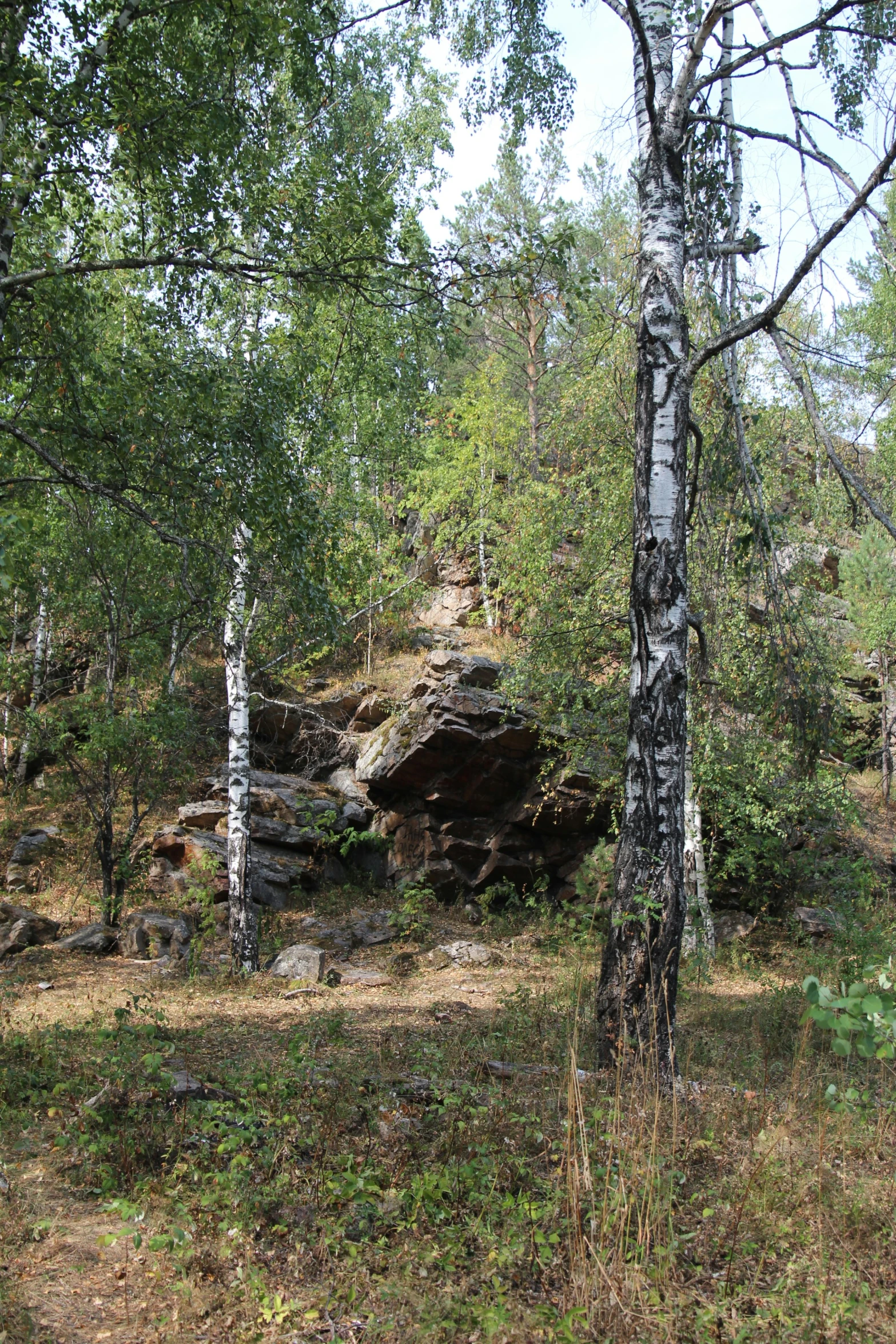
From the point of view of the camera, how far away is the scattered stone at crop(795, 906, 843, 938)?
12.3m

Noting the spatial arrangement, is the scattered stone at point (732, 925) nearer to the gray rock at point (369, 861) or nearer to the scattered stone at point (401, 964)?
the scattered stone at point (401, 964)

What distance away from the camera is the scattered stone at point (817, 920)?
12320 millimetres

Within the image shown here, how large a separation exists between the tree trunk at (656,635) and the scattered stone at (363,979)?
5408 mm

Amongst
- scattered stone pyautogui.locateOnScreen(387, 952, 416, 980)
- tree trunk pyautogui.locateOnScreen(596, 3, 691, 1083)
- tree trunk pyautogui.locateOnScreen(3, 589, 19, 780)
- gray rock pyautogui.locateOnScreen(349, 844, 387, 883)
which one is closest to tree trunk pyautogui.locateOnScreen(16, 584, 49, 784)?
tree trunk pyautogui.locateOnScreen(3, 589, 19, 780)

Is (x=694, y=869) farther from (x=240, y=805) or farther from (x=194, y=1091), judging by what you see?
(x=194, y=1091)

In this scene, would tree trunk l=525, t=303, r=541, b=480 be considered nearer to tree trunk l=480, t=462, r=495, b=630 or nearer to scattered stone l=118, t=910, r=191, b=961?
tree trunk l=480, t=462, r=495, b=630

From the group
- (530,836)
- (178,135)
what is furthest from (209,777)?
(178,135)

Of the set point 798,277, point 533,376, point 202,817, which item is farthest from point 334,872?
point 533,376

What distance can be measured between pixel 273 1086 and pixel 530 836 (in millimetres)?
9905

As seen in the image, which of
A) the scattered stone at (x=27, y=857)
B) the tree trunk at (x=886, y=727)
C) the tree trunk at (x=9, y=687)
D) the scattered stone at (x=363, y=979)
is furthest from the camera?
the tree trunk at (x=886, y=727)

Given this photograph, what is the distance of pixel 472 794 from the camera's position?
1395 centimetres

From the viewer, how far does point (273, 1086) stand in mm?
4586

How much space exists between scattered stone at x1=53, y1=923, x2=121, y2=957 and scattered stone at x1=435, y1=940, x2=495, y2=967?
4.39 meters

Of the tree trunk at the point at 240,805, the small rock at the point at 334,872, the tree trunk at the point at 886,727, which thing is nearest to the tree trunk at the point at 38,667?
the small rock at the point at 334,872
